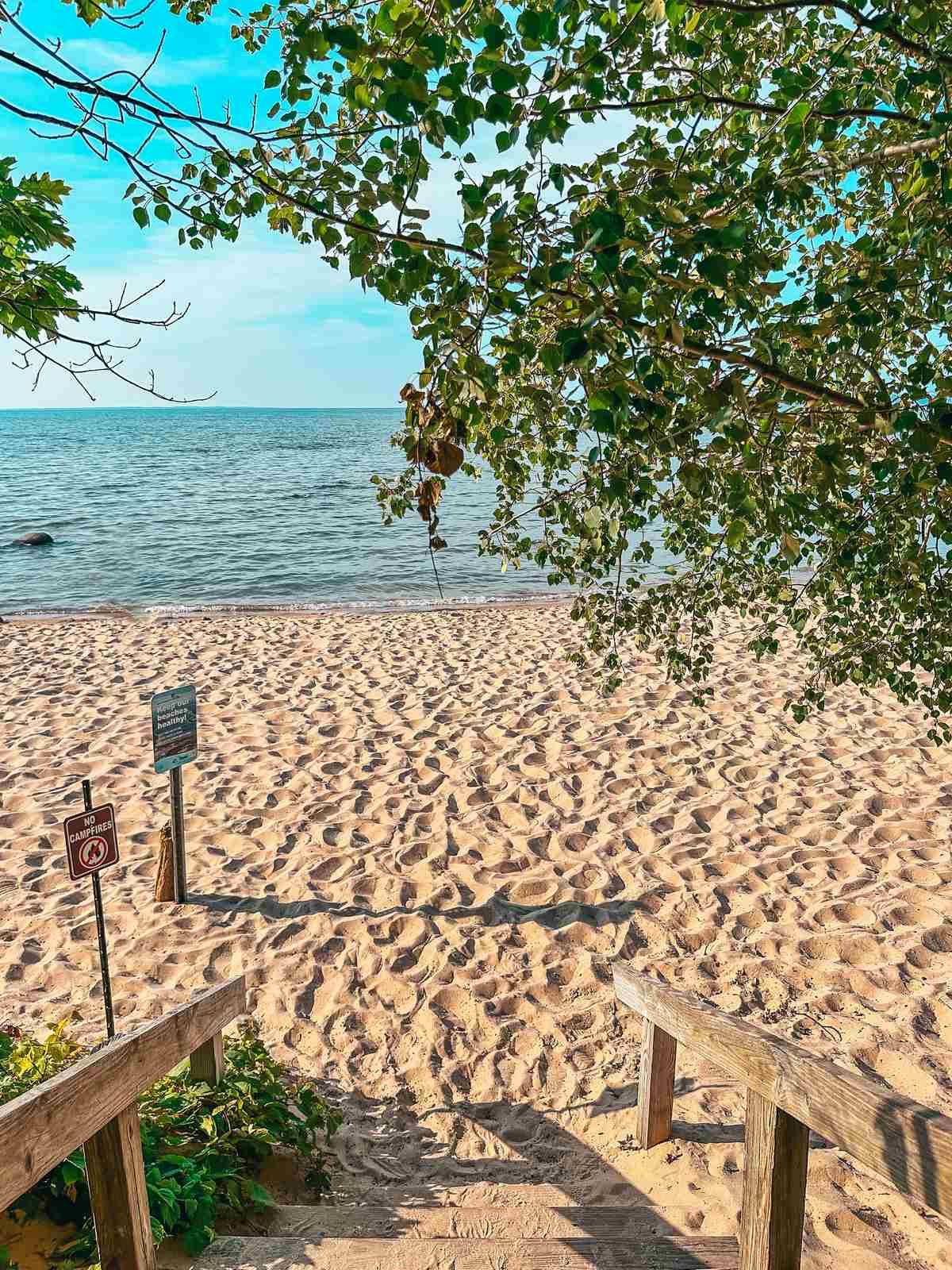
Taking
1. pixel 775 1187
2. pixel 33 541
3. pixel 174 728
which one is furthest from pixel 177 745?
pixel 33 541

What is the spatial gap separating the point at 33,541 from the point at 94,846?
24.4 metres

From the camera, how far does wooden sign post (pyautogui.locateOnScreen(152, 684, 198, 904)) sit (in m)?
5.21

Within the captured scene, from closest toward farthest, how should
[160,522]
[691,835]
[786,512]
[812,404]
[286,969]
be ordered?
1. [812,404]
2. [786,512]
3. [286,969]
4. [691,835]
5. [160,522]

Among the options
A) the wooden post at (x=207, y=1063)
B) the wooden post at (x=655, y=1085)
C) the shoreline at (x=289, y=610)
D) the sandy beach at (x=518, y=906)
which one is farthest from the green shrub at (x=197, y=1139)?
the shoreline at (x=289, y=610)

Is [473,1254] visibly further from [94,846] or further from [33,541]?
[33,541]

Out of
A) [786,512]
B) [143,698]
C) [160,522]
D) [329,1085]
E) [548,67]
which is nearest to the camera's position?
[548,67]

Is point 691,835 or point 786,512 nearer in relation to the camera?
Result: point 786,512

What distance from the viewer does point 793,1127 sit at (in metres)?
2.02

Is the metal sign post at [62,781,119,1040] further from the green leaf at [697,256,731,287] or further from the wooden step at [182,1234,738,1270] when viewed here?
the green leaf at [697,256,731,287]

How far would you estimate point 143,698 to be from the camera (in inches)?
376

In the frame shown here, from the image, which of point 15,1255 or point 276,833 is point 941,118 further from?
point 276,833

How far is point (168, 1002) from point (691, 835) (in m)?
3.70

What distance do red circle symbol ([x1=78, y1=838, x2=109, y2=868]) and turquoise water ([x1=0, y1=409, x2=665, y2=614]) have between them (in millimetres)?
12172

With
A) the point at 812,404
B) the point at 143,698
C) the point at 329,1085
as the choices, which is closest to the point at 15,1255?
the point at 329,1085
